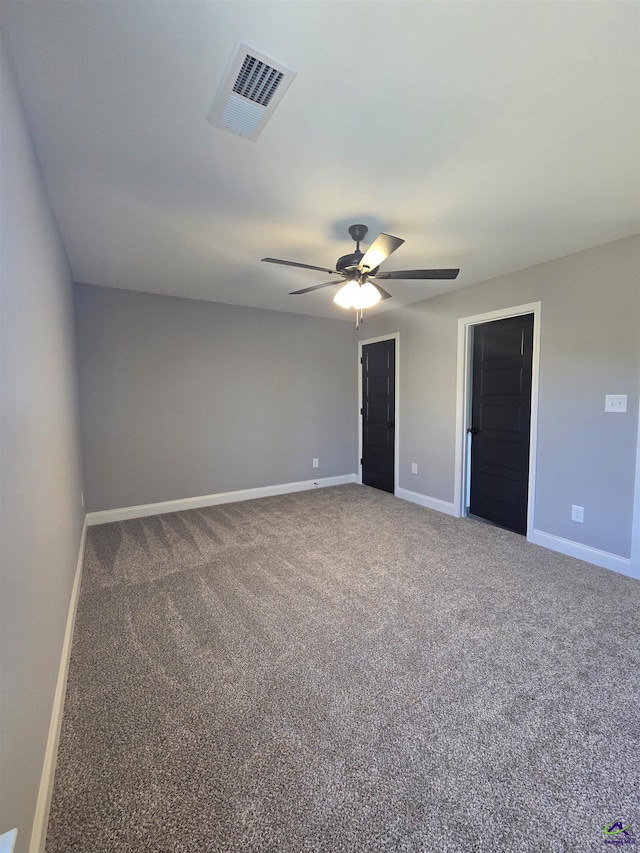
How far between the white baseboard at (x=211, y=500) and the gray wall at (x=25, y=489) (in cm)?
194

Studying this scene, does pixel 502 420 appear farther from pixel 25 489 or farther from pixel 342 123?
pixel 25 489

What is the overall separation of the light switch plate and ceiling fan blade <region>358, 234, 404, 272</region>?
6.61ft

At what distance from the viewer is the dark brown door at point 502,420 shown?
3.28 metres

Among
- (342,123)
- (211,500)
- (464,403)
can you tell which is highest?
(342,123)

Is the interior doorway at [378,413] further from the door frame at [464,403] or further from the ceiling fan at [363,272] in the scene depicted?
the ceiling fan at [363,272]

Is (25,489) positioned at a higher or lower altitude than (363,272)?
lower

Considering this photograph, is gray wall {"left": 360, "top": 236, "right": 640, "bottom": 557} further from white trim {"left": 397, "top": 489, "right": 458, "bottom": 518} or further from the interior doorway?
the interior doorway

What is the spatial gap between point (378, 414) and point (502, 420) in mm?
1777

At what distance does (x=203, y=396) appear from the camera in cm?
421

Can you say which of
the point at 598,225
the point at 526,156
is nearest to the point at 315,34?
the point at 526,156

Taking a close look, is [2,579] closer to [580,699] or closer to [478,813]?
[478,813]

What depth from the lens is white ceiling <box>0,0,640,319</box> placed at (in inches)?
43.8

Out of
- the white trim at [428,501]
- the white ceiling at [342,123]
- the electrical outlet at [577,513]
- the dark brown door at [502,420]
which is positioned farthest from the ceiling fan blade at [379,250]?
the white trim at [428,501]

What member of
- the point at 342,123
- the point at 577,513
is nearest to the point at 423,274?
the point at 342,123
